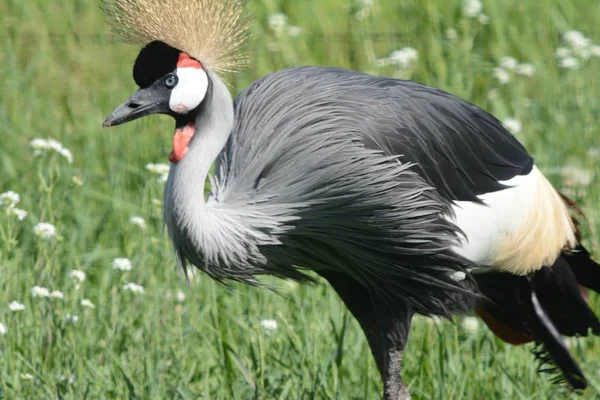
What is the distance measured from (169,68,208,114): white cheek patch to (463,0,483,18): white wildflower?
89.2 inches

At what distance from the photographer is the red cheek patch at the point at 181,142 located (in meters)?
2.35

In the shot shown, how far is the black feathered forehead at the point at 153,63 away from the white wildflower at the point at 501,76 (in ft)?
6.41

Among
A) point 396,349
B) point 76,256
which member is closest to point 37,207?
point 76,256

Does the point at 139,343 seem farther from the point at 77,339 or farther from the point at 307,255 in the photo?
the point at 307,255

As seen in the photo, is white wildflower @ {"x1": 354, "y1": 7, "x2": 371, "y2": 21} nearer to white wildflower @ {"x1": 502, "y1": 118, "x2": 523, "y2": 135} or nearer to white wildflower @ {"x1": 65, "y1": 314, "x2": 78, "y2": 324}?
white wildflower @ {"x1": 502, "y1": 118, "x2": 523, "y2": 135}

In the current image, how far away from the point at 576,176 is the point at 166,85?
1728mm

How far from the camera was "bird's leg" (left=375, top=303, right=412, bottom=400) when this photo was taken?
8.52 feet

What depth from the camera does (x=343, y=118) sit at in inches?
99.1

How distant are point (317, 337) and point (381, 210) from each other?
0.46 meters

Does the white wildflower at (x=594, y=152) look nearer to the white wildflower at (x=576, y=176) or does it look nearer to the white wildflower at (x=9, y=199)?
the white wildflower at (x=576, y=176)

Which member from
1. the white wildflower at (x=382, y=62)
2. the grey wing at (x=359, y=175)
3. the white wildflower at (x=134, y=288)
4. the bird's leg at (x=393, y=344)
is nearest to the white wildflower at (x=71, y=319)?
the white wildflower at (x=134, y=288)

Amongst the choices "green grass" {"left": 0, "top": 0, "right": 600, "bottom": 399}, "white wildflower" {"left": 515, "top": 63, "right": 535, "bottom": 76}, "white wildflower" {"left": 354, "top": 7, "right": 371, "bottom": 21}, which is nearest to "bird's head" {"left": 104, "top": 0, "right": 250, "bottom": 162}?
"green grass" {"left": 0, "top": 0, "right": 600, "bottom": 399}

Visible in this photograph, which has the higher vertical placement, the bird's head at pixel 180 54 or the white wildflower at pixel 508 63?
the white wildflower at pixel 508 63

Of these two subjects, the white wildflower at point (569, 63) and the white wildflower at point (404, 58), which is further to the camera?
the white wildflower at point (569, 63)
